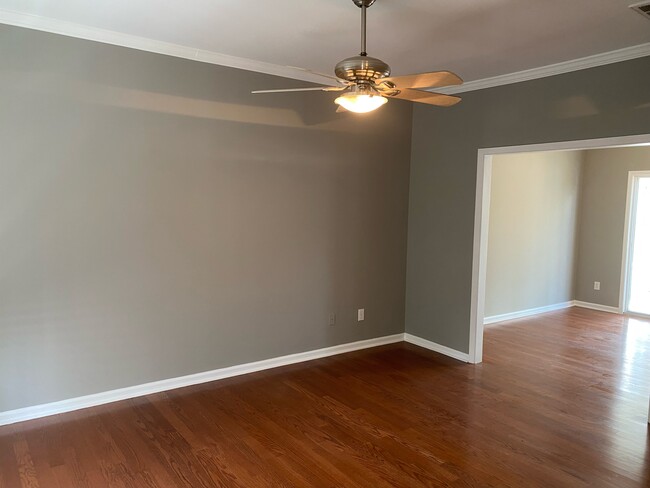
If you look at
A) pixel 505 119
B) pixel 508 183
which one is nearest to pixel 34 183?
pixel 505 119

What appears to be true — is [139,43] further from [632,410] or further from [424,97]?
[632,410]

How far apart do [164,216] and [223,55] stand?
4.44 ft

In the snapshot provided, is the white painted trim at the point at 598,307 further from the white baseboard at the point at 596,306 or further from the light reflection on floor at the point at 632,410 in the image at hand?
the light reflection on floor at the point at 632,410

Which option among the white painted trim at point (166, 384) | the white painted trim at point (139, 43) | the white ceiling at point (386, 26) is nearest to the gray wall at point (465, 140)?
the white ceiling at point (386, 26)

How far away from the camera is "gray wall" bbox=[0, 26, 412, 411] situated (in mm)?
3113

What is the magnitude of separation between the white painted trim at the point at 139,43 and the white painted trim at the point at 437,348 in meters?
2.84

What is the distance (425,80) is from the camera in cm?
230

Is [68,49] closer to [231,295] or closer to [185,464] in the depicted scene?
[231,295]

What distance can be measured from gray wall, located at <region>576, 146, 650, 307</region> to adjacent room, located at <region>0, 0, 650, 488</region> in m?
1.88

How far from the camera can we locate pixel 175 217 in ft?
11.9

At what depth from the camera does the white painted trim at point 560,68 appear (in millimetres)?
3309

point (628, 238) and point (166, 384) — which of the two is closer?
point (166, 384)

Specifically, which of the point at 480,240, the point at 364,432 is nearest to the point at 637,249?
the point at 480,240

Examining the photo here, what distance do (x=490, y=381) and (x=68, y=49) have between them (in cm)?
417
